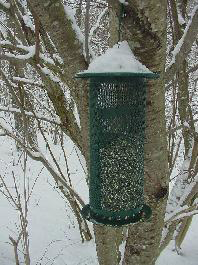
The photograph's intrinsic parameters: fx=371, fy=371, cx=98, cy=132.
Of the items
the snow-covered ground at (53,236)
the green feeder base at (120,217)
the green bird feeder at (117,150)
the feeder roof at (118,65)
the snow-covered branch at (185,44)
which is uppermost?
the snow-covered branch at (185,44)

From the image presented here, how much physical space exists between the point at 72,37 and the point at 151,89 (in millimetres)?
431

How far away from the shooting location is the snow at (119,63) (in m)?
1.39

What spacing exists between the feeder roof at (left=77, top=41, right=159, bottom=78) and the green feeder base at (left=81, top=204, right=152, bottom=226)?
27.0 inches

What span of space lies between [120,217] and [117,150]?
312 millimetres

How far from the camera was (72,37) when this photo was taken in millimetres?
1692

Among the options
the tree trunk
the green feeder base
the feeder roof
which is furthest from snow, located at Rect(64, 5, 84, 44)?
the green feeder base

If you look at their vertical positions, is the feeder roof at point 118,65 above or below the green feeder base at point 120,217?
above

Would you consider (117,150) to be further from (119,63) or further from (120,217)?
(119,63)

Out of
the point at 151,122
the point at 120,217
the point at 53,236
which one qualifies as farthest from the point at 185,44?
the point at 53,236

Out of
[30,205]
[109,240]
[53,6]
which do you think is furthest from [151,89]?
[30,205]

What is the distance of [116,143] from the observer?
1.75 m

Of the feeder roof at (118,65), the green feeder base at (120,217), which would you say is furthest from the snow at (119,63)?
the green feeder base at (120,217)

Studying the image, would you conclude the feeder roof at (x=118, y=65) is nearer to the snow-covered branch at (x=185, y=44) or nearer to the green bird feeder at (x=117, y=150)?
the green bird feeder at (x=117, y=150)

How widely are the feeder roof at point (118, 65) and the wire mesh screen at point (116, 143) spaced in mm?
169
